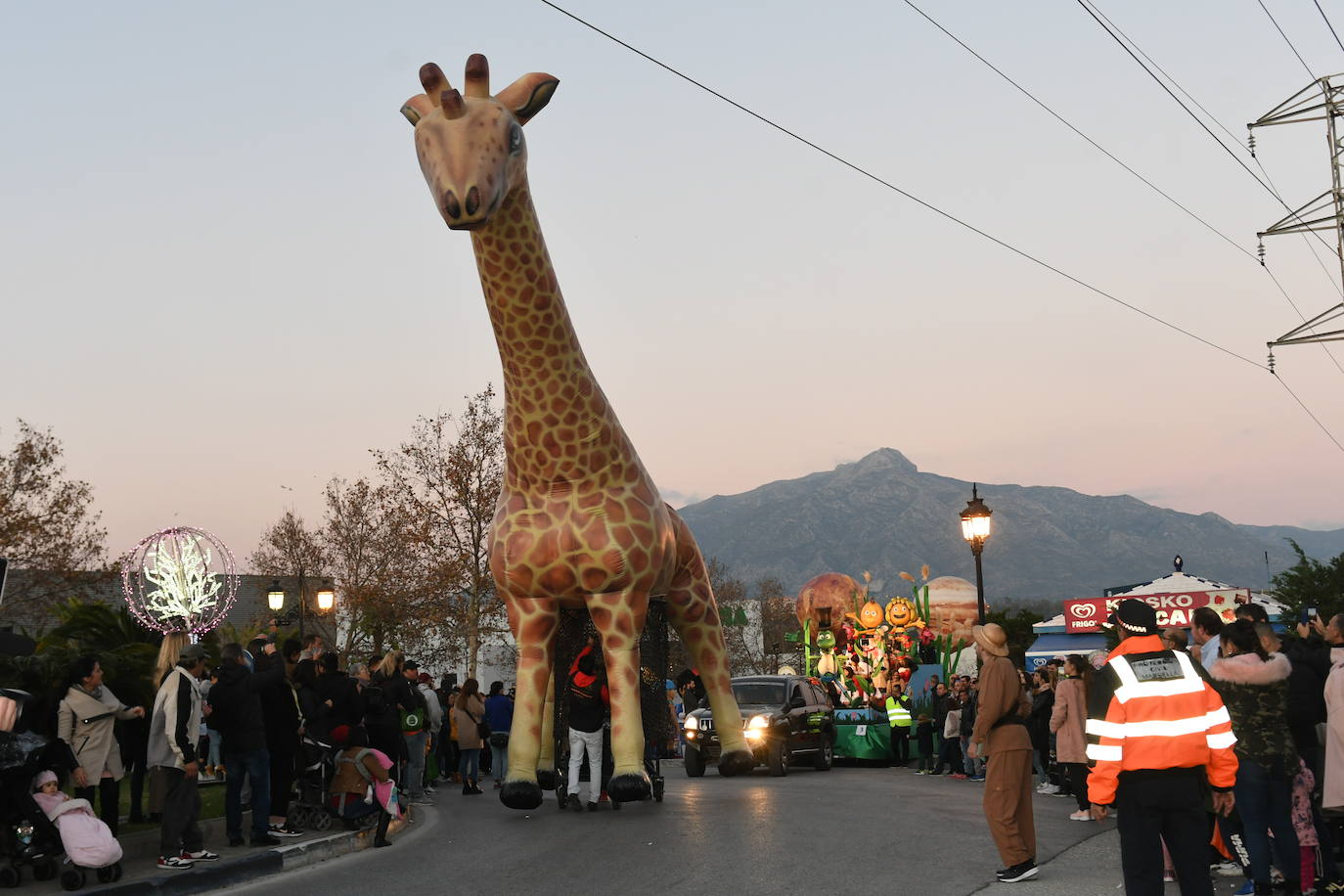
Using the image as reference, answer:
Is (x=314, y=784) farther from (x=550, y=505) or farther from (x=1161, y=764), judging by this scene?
(x=1161, y=764)

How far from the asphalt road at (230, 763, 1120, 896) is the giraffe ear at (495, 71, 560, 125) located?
22.2ft

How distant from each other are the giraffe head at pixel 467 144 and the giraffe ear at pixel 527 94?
0.34ft

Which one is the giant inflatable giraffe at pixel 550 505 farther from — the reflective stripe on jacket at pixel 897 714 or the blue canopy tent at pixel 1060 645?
the blue canopy tent at pixel 1060 645

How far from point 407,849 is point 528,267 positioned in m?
5.63

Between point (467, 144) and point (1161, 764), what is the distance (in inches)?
300

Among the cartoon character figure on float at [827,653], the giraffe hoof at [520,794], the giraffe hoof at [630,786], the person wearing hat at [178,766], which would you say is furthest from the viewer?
the cartoon character figure on float at [827,653]

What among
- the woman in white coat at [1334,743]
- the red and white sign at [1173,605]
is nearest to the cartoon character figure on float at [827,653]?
the red and white sign at [1173,605]

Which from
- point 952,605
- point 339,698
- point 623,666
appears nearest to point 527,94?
point 623,666

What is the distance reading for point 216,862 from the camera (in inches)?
404

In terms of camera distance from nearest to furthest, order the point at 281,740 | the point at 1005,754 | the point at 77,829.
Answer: the point at 77,829 → the point at 1005,754 → the point at 281,740

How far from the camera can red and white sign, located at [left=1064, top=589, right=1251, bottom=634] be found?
34.0 m

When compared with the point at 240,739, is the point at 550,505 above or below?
above

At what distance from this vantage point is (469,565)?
37.5 metres

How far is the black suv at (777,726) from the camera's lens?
2036cm
